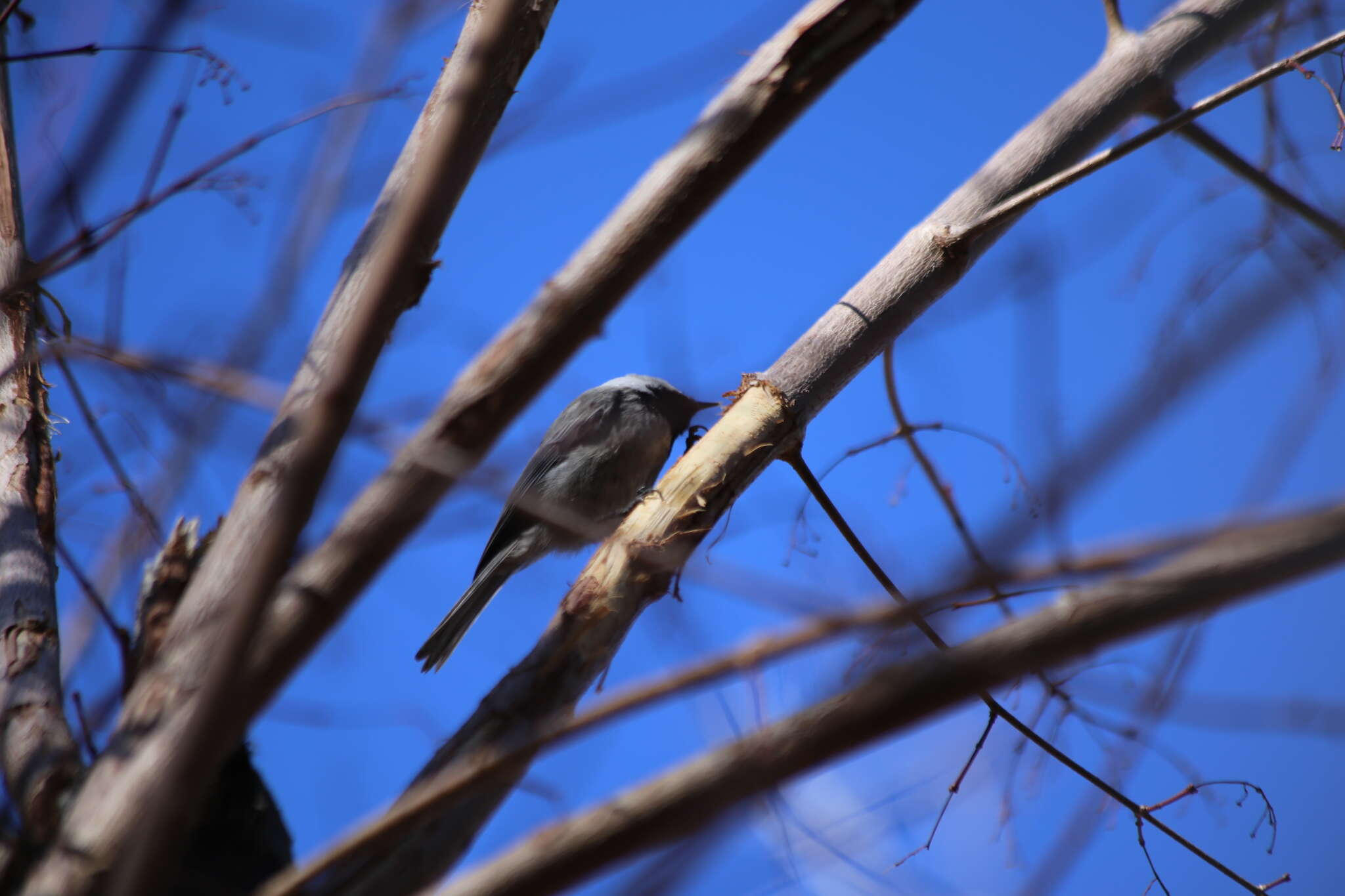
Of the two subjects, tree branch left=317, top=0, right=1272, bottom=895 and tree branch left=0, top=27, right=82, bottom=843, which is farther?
tree branch left=317, top=0, right=1272, bottom=895

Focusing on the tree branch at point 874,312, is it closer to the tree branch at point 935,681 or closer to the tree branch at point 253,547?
the tree branch at point 253,547

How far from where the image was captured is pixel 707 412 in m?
4.57

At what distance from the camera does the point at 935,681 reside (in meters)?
Answer: 0.84

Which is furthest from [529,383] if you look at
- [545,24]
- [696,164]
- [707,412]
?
→ [707,412]

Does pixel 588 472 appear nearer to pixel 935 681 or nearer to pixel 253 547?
pixel 253 547

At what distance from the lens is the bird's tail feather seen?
364 centimetres

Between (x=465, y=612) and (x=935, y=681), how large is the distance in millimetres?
3176

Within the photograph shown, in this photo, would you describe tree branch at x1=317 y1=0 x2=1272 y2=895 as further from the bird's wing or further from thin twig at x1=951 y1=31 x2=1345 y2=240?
the bird's wing

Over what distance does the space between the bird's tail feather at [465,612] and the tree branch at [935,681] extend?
2755 millimetres

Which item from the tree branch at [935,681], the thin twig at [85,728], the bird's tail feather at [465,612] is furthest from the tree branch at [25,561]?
the bird's tail feather at [465,612]

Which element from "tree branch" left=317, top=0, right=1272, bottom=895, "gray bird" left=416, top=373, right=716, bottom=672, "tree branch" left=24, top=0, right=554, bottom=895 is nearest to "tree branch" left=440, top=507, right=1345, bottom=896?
"tree branch" left=24, top=0, right=554, bottom=895

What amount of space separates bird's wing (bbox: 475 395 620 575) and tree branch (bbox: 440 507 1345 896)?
2.98 m

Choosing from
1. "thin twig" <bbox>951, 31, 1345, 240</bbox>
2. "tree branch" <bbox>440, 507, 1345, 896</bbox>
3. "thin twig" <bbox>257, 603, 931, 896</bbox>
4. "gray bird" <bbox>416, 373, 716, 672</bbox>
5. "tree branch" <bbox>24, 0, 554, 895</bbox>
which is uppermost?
"gray bird" <bbox>416, 373, 716, 672</bbox>

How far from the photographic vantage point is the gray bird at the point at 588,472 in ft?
12.7
